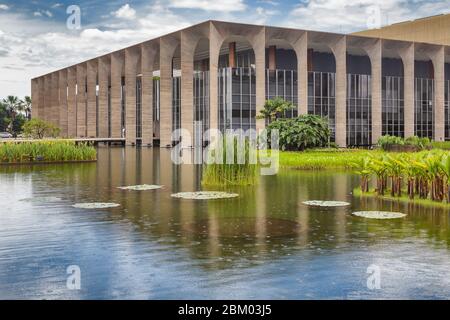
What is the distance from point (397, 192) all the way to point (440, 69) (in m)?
60.4

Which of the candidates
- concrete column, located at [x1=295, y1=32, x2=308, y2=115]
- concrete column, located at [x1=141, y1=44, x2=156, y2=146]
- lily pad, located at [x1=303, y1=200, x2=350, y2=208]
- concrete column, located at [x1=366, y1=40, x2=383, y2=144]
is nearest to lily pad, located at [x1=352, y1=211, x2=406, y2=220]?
lily pad, located at [x1=303, y1=200, x2=350, y2=208]

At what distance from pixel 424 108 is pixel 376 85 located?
1199cm

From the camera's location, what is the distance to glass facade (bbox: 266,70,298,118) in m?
64.4

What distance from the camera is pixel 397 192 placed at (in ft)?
58.6

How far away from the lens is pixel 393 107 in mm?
73000

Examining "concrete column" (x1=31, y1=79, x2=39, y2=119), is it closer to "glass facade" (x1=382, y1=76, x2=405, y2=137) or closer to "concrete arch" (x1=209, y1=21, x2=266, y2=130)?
"concrete arch" (x1=209, y1=21, x2=266, y2=130)

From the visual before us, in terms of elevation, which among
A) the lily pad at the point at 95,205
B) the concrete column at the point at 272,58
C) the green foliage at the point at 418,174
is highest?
the concrete column at the point at 272,58

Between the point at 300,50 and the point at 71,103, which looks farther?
the point at 71,103

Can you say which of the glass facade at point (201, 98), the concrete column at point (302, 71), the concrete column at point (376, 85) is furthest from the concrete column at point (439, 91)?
the glass facade at point (201, 98)

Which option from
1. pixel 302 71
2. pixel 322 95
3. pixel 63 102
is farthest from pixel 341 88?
pixel 63 102

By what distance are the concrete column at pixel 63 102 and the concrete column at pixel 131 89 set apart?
27.9 metres

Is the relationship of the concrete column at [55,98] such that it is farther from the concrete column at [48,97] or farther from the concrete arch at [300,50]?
the concrete arch at [300,50]

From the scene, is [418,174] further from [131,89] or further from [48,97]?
[48,97]

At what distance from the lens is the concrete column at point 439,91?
241 feet
